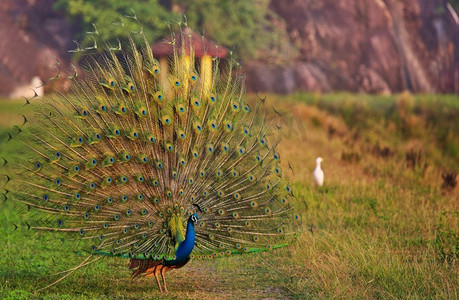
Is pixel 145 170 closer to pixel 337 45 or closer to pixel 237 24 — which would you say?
pixel 237 24

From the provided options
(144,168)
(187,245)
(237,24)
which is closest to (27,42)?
(237,24)

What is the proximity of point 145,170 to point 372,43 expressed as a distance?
3616cm

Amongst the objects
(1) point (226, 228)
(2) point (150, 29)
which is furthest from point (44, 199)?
(2) point (150, 29)

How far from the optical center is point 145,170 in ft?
23.6

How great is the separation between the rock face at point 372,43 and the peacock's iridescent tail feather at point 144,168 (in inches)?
1223

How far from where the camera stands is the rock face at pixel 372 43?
131 ft

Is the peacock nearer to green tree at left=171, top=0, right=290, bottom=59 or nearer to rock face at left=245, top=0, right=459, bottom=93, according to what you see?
green tree at left=171, top=0, right=290, bottom=59

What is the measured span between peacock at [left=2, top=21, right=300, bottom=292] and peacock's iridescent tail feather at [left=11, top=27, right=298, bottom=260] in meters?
0.01

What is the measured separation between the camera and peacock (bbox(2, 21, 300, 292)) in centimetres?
706

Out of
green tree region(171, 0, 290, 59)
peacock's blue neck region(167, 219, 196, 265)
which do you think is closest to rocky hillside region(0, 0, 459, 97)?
green tree region(171, 0, 290, 59)

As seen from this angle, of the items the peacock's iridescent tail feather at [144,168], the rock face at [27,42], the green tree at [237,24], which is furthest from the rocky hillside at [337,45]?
the peacock's iridescent tail feather at [144,168]

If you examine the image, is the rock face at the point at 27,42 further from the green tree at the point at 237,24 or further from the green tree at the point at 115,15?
the green tree at the point at 237,24

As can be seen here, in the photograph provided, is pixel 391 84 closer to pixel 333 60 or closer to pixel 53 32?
pixel 333 60

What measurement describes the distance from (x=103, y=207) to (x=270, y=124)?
6.24 feet
